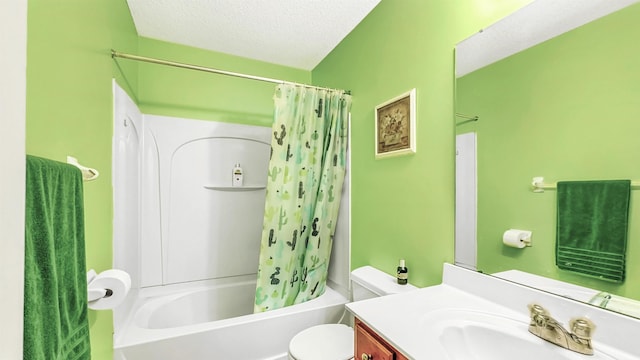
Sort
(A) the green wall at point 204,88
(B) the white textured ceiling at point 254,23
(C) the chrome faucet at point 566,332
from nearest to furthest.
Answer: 1. (C) the chrome faucet at point 566,332
2. (B) the white textured ceiling at point 254,23
3. (A) the green wall at point 204,88

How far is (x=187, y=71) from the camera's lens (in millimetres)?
2252

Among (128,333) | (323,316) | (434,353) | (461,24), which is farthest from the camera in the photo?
(323,316)

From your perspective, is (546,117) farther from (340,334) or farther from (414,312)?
(340,334)

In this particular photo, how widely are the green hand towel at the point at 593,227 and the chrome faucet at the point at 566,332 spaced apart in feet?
0.55

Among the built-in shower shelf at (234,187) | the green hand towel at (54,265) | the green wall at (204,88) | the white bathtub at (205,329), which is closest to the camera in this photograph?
the green hand towel at (54,265)

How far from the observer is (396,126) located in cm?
155

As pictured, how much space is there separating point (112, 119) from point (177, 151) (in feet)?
2.71

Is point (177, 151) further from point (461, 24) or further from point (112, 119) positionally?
point (461, 24)

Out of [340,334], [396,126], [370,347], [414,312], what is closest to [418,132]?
[396,126]

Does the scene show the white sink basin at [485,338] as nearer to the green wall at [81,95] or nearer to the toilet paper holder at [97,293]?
the toilet paper holder at [97,293]

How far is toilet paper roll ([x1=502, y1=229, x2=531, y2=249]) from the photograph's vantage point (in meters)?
0.97

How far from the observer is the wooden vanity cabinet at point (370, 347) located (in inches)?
31.5

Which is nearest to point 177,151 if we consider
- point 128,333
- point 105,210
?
point 105,210

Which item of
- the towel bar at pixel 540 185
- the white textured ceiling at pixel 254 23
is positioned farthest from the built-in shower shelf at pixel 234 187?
the towel bar at pixel 540 185
